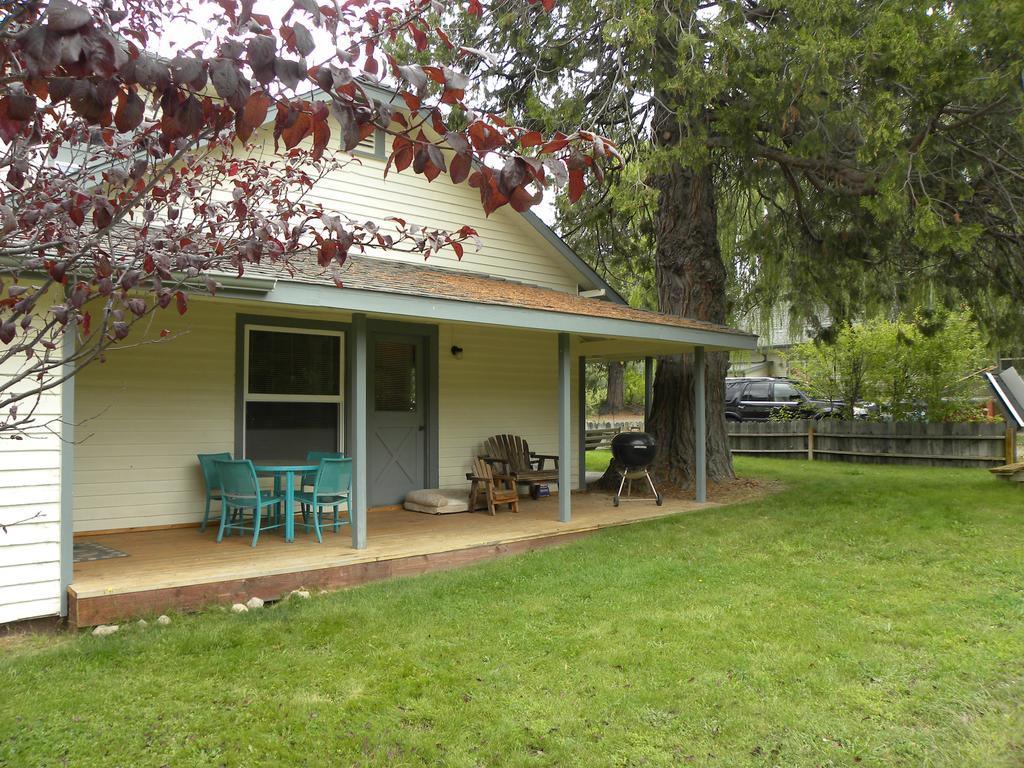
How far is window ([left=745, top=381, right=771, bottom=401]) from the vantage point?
20992mm

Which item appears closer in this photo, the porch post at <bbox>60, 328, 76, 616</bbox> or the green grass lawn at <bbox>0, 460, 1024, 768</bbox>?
the green grass lawn at <bbox>0, 460, 1024, 768</bbox>

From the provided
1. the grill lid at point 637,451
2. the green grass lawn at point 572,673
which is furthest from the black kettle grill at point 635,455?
the green grass lawn at point 572,673

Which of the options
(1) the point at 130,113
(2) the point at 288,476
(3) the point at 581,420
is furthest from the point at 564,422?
(1) the point at 130,113

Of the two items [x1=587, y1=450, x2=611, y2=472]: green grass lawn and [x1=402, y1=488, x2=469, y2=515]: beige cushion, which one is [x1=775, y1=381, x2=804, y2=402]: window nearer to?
[x1=587, y1=450, x2=611, y2=472]: green grass lawn

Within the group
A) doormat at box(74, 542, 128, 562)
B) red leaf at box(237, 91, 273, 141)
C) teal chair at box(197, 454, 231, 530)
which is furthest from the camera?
teal chair at box(197, 454, 231, 530)

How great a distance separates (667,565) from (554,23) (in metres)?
7.49

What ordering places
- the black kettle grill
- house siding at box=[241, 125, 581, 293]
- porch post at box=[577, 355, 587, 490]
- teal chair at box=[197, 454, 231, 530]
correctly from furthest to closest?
1. porch post at box=[577, 355, 587, 490]
2. the black kettle grill
3. house siding at box=[241, 125, 581, 293]
4. teal chair at box=[197, 454, 231, 530]

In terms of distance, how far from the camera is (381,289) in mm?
5980

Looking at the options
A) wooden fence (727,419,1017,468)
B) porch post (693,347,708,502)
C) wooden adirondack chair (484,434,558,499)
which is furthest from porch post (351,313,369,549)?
wooden fence (727,419,1017,468)

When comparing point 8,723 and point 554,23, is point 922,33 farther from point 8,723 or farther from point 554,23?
point 8,723

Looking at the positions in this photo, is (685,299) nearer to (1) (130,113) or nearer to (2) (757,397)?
(1) (130,113)

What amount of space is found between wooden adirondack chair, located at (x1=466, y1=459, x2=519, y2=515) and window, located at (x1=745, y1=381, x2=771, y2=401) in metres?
14.0

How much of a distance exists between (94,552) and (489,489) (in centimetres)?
Result: 389

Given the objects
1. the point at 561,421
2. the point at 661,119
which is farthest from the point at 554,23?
the point at 561,421
